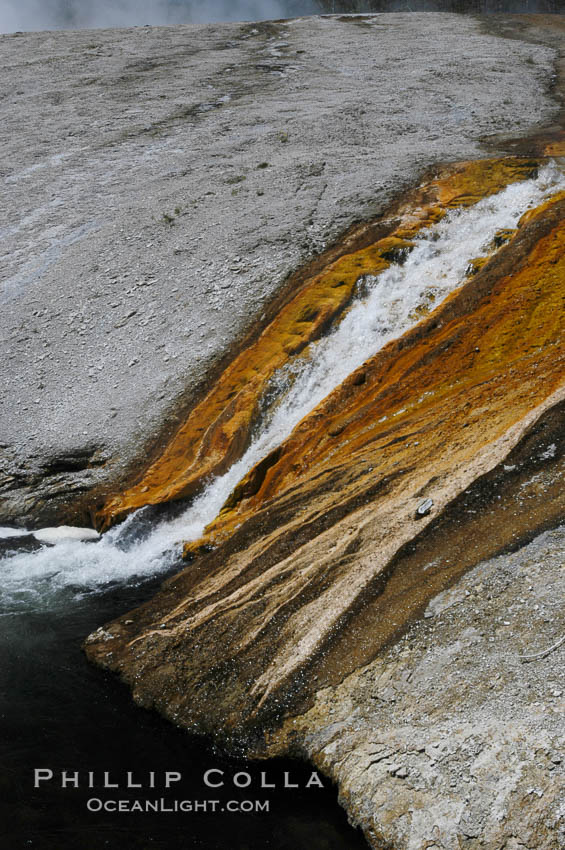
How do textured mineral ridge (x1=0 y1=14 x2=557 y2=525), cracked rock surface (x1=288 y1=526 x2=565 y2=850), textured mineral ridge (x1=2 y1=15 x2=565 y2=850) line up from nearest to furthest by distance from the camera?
1. cracked rock surface (x1=288 y1=526 x2=565 y2=850)
2. textured mineral ridge (x1=2 y1=15 x2=565 y2=850)
3. textured mineral ridge (x1=0 y1=14 x2=557 y2=525)

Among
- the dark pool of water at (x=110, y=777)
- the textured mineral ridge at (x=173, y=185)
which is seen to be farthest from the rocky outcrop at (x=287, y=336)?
the dark pool of water at (x=110, y=777)

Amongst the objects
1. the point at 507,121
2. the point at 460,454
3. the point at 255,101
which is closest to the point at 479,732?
the point at 460,454

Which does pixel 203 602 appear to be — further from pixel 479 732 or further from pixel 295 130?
pixel 295 130

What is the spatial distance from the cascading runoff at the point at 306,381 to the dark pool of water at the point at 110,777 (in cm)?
168

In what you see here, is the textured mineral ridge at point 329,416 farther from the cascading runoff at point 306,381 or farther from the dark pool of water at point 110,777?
the cascading runoff at point 306,381

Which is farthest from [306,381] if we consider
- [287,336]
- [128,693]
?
[128,693]

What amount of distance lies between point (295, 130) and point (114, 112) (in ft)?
21.6

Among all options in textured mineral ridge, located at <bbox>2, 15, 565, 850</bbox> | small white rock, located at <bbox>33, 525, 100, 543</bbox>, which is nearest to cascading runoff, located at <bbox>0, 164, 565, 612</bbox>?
small white rock, located at <bbox>33, 525, 100, 543</bbox>

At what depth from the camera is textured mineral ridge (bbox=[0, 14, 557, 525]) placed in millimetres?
11570

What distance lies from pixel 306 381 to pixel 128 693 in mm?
5426

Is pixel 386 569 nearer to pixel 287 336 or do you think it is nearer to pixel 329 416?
pixel 329 416

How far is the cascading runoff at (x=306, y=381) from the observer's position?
9219 millimetres

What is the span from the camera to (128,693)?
691 cm

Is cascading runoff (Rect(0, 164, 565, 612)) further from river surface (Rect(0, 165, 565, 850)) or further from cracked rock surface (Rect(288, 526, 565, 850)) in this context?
cracked rock surface (Rect(288, 526, 565, 850))
